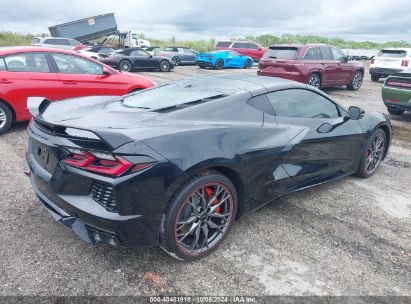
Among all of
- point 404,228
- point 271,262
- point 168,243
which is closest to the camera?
point 168,243

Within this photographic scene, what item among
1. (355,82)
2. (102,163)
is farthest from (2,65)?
(355,82)

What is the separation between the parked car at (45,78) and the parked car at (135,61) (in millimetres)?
10168

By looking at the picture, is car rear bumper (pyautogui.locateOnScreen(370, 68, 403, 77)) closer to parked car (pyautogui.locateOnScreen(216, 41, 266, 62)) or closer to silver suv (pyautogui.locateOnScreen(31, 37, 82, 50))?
parked car (pyautogui.locateOnScreen(216, 41, 266, 62))

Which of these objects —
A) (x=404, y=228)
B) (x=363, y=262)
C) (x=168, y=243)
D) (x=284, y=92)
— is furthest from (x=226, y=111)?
(x=404, y=228)

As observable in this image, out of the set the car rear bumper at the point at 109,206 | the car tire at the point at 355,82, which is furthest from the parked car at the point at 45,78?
the car tire at the point at 355,82

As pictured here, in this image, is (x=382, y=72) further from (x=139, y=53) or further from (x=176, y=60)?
(x=176, y=60)

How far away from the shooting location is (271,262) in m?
2.80

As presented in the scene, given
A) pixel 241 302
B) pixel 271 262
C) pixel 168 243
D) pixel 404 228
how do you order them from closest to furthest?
pixel 241 302 → pixel 168 243 → pixel 271 262 → pixel 404 228

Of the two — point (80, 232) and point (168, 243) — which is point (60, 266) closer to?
point (80, 232)

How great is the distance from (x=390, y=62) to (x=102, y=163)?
16.1 m

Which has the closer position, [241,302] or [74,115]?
[241,302]

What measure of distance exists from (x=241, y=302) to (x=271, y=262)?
521 mm

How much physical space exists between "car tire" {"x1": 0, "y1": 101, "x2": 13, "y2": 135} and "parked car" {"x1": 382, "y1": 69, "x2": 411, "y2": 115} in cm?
785

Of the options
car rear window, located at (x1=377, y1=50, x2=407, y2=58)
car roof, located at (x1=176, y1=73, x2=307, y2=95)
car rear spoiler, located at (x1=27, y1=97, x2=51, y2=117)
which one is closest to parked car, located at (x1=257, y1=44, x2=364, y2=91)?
car rear window, located at (x1=377, y1=50, x2=407, y2=58)
